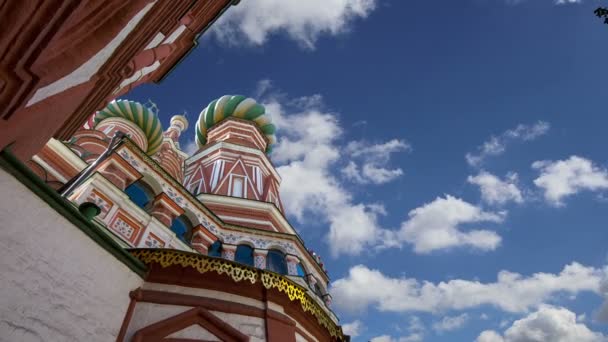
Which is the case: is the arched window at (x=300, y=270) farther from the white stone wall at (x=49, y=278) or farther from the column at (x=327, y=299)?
the white stone wall at (x=49, y=278)

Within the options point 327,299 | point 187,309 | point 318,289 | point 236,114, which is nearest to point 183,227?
point 318,289

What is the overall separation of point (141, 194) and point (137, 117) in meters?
10.2

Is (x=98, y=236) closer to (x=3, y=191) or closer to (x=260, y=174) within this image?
(x=3, y=191)

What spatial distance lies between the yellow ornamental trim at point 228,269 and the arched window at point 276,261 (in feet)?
27.6

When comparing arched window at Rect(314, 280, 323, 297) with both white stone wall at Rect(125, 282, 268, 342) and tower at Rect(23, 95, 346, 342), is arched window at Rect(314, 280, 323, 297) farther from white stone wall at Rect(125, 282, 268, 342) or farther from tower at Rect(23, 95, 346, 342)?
white stone wall at Rect(125, 282, 268, 342)

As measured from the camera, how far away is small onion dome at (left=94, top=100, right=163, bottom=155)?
2145 centimetres

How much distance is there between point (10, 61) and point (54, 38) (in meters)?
0.31

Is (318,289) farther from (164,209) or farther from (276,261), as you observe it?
(164,209)

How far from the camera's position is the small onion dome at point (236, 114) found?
25.9 m

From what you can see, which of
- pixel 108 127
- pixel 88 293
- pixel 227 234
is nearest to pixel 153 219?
pixel 227 234

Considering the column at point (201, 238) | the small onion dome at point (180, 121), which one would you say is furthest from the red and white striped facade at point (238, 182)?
the small onion dome at point (180, 121)

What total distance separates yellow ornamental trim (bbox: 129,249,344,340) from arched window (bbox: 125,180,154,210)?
685cm

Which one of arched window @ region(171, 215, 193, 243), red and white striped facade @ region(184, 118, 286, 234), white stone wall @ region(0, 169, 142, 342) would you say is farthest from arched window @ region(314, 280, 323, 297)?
white stone wall @ region(0, 169, 142, 342)

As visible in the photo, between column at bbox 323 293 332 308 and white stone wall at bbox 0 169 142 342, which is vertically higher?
column at bbox 323 293 332 308
